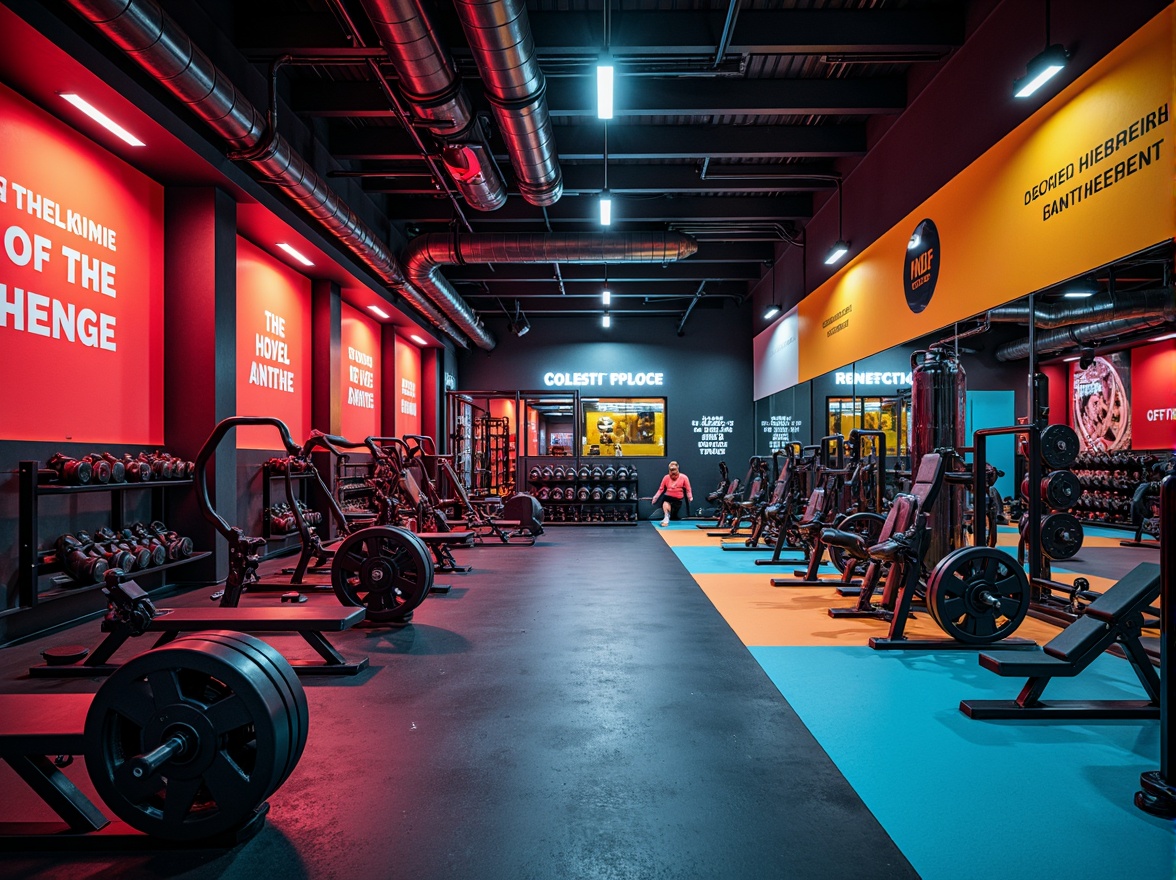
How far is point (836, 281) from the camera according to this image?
7652 mm

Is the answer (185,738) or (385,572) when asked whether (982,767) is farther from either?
(385,572)

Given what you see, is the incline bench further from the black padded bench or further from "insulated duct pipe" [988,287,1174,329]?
"insulated duct pipe" [988,287,1174,329]

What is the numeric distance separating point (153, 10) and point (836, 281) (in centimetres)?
672

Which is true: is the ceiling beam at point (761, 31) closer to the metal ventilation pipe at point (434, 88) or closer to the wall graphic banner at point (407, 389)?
the metal ventilation pipe at point (434, 88)

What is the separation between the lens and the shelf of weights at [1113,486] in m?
6.18

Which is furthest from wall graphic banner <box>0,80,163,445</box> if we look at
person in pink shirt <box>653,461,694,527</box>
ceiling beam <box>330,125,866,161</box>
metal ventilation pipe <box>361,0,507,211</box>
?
→ person in pink shirt <box>653,461,694,527</box>

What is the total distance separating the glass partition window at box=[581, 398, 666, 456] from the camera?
41.9 feet

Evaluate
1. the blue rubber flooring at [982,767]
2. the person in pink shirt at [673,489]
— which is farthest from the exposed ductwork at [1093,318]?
the person in pink shirt at [673,489]

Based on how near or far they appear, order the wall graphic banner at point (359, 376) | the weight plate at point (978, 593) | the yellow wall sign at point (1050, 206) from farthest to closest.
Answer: the wall graphic banner at point (359, 376), the weight plate at point (978, 593), the yellow wall sign at point (1050, 206)

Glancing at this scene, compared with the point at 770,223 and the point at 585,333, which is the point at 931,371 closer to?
the point at 770,223

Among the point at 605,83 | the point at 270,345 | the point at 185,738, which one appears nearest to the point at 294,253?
the point at 270,345

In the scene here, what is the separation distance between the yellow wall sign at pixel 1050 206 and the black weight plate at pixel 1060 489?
4.10 feet

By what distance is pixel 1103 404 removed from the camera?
541 centimetres

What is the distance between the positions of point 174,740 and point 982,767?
249 cm
